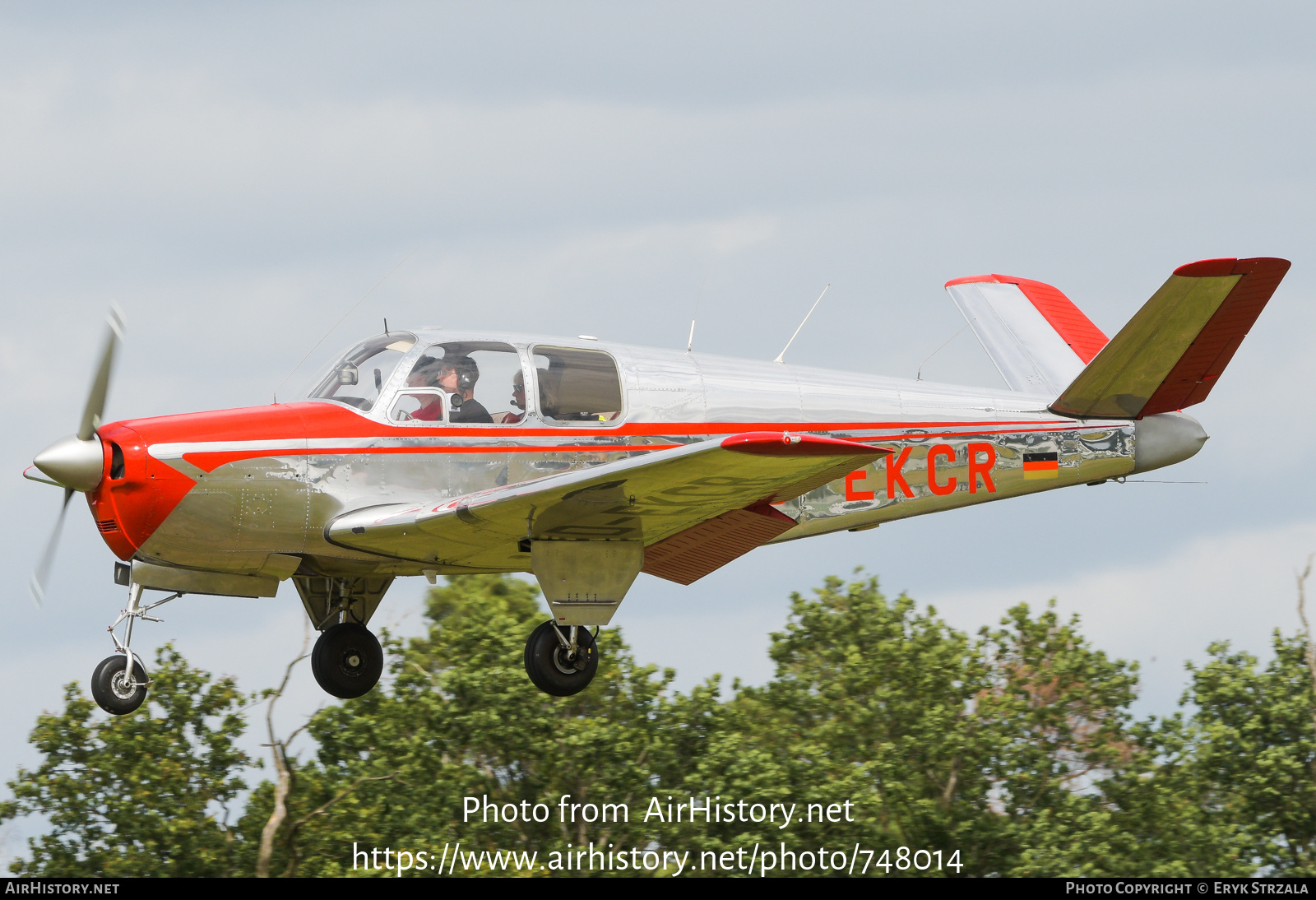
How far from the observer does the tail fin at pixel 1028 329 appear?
14234 millimetres

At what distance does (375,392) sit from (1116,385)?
5942 millimetres

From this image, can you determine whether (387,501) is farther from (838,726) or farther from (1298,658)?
(1298,658)

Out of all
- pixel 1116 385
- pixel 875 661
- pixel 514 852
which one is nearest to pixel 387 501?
pixel 1116 385

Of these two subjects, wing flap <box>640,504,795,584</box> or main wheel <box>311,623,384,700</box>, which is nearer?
wing flap <box>640,504,795,584</box>

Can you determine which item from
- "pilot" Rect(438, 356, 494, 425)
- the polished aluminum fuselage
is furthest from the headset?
the polished aluminum fuselage

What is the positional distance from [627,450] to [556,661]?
66.3 inches

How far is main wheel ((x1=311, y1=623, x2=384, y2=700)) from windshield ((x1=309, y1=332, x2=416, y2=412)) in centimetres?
221

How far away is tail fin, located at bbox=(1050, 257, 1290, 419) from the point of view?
11.2 metres

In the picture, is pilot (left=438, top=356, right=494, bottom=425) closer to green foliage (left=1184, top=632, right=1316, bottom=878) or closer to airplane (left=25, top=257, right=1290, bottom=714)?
airplane (left=25, top=257, right=1290, bottom=714)

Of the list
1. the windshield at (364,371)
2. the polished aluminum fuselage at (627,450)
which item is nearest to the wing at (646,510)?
the polished aluminum fuselage at (627,450)

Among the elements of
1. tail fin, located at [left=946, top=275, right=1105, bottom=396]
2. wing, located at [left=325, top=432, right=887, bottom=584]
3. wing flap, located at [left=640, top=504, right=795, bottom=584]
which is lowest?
wing, located at [left=325, top=432, right=887, bottom=584]

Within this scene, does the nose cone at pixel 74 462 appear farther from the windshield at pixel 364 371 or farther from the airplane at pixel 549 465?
the windshield at pixel 364 371

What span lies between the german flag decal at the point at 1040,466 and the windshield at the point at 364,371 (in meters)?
5.07

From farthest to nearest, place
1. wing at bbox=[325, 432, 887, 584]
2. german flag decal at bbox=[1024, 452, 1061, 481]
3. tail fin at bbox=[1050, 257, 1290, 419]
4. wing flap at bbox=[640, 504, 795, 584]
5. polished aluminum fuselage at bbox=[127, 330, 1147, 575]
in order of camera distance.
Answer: german flag decal at bbox=[1024, 452, 1061, 481] < tail fin at bbox=[1050, 257, 1290, 419] < wing flap at bbox=[640, 504, 795, 584] < polished aluminum fuselage at bbox=[127, 330, 1147, 575] < wing at bbox=[325, 432, 887, 584]
